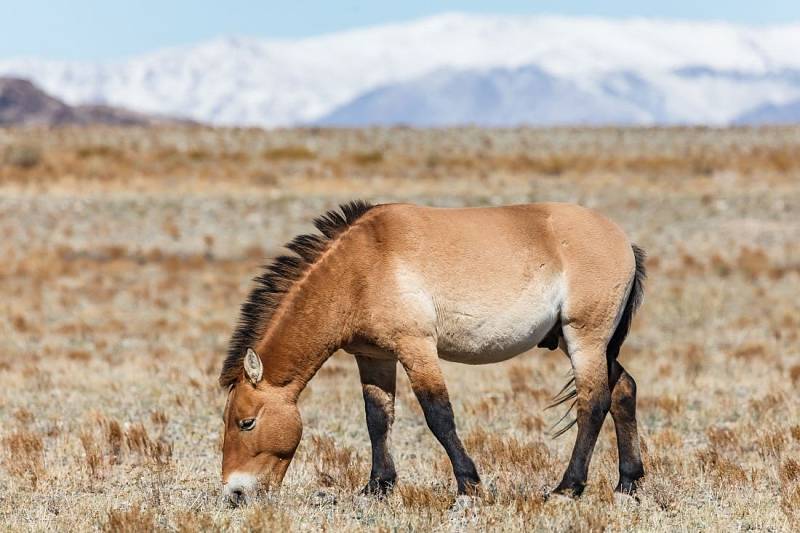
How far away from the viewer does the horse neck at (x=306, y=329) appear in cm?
675

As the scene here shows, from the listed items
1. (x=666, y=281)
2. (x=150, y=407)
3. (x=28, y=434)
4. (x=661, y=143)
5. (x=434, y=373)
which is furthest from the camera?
(x=661, y=143)

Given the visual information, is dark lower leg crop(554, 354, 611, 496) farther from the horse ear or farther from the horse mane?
the horse ear

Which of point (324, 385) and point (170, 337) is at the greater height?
point (324, 385)

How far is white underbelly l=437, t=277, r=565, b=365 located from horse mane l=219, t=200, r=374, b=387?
963 mm

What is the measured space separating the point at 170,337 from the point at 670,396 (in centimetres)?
927

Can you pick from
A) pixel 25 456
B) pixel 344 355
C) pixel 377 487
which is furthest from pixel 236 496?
pixel 344 355

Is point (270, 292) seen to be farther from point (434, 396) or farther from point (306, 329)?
point (434, 396)

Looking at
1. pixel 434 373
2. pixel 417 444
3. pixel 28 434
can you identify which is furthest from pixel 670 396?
pixel 28 434

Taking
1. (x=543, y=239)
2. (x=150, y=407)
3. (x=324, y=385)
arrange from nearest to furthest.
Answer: (x=543, y=239) < (x=150, y=407) < (x=324, y=385)

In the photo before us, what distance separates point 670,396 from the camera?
457 inches

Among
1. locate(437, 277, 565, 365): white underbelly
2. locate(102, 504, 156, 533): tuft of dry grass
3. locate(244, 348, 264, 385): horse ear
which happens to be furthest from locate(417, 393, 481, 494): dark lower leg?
locate(102, 504, 156, 533): tuft of dry grass

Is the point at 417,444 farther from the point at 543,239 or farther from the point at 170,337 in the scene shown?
the point at 170,337

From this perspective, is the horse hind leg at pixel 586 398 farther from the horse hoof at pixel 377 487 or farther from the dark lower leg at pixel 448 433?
the horse hoof at pixel 377 487

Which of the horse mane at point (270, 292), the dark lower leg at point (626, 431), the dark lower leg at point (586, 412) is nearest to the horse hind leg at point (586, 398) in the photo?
the dark lower leg at point (586, 412)
